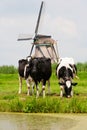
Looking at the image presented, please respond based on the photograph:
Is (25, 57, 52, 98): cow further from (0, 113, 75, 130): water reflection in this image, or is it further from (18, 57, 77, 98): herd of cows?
(0, 113, 75, 130): water reflection

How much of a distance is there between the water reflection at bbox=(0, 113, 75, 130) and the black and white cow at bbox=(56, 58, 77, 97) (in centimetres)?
571

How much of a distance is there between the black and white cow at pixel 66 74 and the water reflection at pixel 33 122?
225 inches

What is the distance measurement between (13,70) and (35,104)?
1197 inches

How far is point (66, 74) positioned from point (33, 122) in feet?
27.2

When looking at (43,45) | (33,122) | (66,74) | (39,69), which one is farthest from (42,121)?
(43,45)

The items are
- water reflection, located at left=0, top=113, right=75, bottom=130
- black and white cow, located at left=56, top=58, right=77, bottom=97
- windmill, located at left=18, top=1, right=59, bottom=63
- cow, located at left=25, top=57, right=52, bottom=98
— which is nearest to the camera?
water reflection, located at left=0, top=113, right=75, bottom=130

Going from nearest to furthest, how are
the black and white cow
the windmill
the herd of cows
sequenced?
the black and white cow < the herd of cows < the windmill

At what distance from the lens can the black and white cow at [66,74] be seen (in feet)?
74.4

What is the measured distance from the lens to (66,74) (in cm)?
2312

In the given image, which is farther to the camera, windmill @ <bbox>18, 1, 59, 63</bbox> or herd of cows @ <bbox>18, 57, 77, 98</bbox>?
windmill @ <bbox>18, 1, 59, 63</bbox>

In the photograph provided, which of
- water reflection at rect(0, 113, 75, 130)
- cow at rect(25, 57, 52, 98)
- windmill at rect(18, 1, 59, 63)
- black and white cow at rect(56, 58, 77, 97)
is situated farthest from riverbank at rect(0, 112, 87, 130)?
windmill at rect(18, 1, 59, 63)

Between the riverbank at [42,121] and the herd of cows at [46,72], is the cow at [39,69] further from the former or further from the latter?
the riverbank at [42,121]

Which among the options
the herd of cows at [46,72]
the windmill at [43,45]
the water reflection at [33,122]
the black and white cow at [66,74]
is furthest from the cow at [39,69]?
the windmill at [43,45]

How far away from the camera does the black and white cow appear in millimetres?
22688
